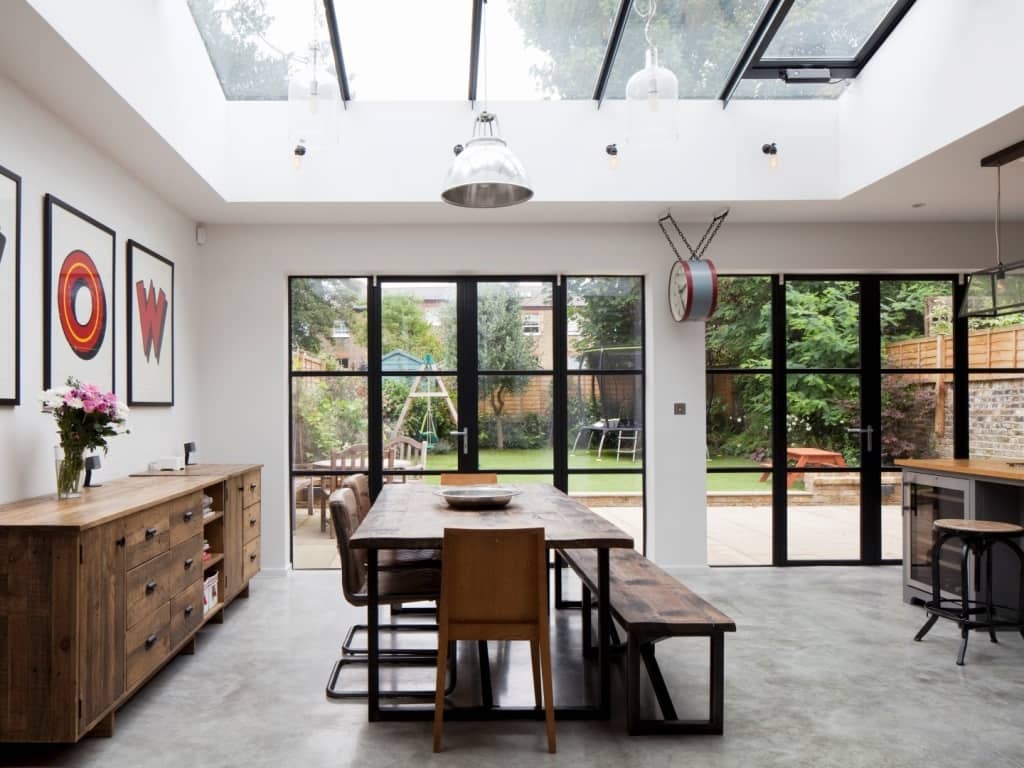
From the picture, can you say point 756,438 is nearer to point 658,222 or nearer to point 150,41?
point 658,222

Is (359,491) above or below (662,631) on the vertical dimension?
above

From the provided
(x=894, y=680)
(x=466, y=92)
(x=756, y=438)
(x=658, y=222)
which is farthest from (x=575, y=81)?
(x=894, y=680)

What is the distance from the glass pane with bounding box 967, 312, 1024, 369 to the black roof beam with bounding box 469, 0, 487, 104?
4484 millimetres

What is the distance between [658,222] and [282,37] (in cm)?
305

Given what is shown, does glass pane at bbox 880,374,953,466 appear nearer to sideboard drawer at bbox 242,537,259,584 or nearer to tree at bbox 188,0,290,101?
sideboard drawer at bbox 242,537,259,584

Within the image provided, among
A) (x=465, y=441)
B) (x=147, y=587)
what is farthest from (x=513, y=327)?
(x=147, y=587)

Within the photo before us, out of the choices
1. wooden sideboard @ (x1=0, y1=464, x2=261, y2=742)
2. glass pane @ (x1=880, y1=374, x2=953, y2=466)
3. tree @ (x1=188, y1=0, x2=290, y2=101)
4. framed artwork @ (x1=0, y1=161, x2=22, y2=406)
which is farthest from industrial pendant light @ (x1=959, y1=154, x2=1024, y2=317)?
framed artwork @ (x1=0, y1=161, x2=22, y2=406)

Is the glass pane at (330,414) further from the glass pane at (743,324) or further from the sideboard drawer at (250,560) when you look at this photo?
the glass pane at (743,324)

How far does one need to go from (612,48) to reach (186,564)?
4.10m

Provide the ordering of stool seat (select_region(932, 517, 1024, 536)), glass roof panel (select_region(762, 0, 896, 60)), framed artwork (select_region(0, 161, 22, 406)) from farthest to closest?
1. glass roof panel (select_region(762, 0, 896, 60))
2. stool seat (select_region(932, 517, 1024, 536))
3. framed artwork (select_region(0, 161, 22, 406))

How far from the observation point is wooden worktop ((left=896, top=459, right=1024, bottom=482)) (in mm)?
4184

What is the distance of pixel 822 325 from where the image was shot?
241 inches

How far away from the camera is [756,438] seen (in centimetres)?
606

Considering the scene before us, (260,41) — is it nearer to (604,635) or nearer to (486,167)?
(486,167)
